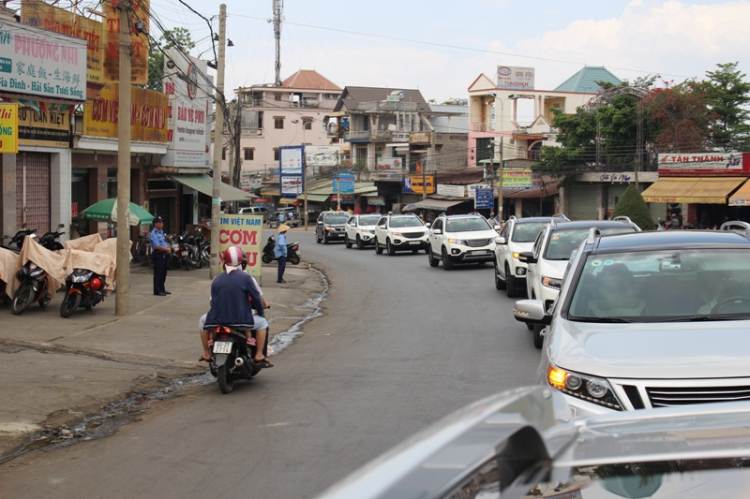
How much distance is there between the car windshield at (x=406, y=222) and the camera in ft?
112

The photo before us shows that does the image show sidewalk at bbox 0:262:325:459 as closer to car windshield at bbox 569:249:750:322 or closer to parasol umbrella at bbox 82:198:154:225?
parasol umbrella at bbox 82:198:154:225

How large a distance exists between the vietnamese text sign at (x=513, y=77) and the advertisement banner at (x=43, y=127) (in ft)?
170

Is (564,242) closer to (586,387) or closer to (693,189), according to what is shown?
(586,387)

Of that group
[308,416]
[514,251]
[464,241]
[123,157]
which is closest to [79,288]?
[123,157]

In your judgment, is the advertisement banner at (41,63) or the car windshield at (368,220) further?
the car windshield at (368,220)

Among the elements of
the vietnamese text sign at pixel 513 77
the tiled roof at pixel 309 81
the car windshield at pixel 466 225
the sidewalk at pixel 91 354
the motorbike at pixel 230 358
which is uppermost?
the tiled roof at pixel 309 81

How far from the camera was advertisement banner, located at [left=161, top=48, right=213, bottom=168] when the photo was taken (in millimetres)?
26125

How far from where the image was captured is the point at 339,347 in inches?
476

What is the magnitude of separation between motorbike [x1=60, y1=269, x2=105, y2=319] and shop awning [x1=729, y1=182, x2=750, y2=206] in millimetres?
28420

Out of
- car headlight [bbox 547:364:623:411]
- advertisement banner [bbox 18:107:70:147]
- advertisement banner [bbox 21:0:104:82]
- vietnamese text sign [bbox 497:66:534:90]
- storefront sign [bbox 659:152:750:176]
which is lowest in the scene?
car headlight [bbox 547:364:623:411]

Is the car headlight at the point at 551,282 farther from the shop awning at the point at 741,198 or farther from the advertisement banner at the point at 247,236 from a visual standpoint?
the shop awning at the point at 741,198

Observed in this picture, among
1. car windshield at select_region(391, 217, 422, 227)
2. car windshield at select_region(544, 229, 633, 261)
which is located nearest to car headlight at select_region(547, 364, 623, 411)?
car windshield at select_region(544, 229, 633, 261)

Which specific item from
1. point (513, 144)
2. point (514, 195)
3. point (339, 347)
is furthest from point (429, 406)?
point (513, 144)

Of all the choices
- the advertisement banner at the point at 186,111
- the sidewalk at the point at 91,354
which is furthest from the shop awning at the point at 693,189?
the sidewalk at the point at 91,354
